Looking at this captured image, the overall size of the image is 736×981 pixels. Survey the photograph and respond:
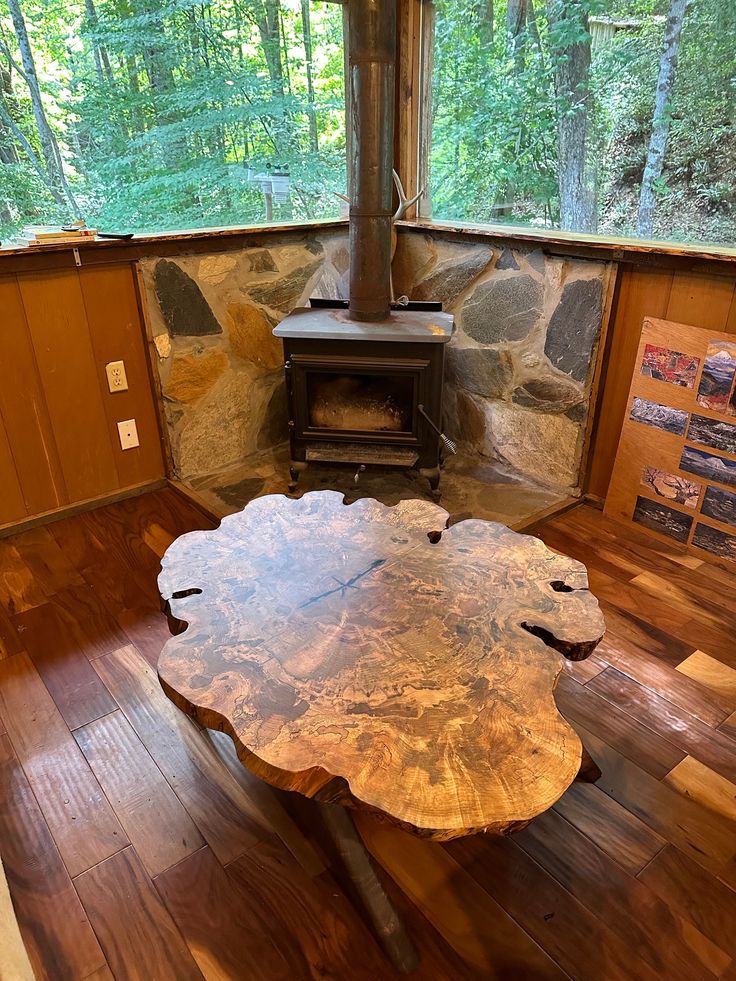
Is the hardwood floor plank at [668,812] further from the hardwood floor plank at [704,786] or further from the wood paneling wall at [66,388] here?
the wood paneling wall at [66,388]

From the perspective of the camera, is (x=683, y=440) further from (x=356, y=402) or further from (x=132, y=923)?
(x=132, y=923)

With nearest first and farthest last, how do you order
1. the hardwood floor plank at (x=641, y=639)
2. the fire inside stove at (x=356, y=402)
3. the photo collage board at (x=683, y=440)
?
1. the hardwood floor plank at (x=641, y=639)
2. the photo collage board at (x=683, y=440)
3. the fire inside stove at (x=356, y=402)

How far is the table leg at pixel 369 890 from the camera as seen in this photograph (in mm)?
1196

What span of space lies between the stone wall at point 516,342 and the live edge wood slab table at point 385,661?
116 centimetres

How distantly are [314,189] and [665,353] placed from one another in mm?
1658

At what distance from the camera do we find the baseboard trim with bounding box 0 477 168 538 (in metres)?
2.48

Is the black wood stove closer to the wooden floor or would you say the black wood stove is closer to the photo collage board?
the photo collage board

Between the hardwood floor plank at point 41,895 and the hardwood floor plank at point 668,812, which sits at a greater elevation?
the hardwood floor plank at point 668,812

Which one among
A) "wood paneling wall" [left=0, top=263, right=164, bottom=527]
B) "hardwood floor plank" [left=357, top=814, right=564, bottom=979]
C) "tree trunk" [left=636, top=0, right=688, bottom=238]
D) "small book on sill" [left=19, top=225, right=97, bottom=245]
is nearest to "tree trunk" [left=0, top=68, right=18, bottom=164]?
"small book on sill" [left=19, top=225, right=97, bottom=245]

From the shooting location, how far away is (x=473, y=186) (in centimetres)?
276

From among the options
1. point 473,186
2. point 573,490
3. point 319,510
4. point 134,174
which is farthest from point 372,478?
point 134,174

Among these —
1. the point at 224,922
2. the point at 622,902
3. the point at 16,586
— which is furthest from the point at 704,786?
the point at 16,586

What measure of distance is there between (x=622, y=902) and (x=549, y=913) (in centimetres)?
15

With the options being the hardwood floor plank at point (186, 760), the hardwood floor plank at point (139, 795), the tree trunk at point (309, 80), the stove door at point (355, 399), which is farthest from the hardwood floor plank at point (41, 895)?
the tree trunk at point (309, 80)
